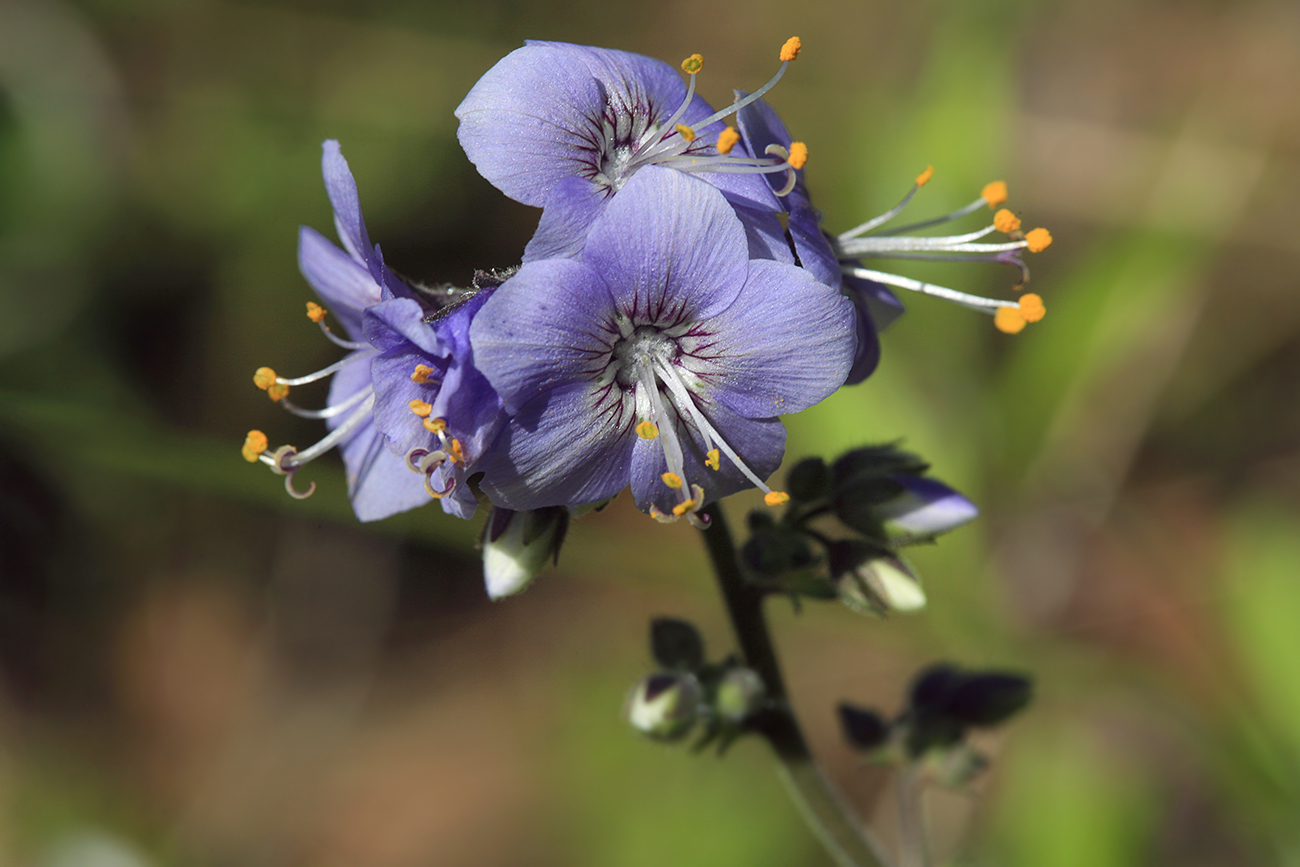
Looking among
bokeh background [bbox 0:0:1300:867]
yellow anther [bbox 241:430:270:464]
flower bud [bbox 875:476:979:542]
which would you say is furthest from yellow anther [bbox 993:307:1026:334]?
bokeh background [bbox 0:0:1300:867]

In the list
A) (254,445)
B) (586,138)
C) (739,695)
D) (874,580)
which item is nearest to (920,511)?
(874,580)

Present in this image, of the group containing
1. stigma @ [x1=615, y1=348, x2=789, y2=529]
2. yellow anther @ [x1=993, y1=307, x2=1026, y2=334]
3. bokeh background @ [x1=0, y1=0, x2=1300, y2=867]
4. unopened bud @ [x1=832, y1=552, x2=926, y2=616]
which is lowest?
bokeh background @ [x1=0, y1=0, x2=1300, y2=867]

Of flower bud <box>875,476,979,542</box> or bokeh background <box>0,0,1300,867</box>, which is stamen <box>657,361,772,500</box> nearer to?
flower bud <box>875,476,979,542</box>

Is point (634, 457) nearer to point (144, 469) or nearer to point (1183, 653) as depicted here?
point (144, 469)

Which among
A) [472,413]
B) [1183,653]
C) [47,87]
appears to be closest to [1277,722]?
[1183,653]

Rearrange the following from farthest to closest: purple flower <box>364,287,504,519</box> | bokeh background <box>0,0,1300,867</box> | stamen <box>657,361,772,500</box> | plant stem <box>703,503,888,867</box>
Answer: bokeh background <box>0,0,1300,867</box> < plant stem <box>703,503,888,867</box> < stamen <box>657,361,772,500</box> < purple flower <box>364,287,504,519</box>

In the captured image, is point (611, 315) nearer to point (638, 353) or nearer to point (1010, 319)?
point (638, 353)
